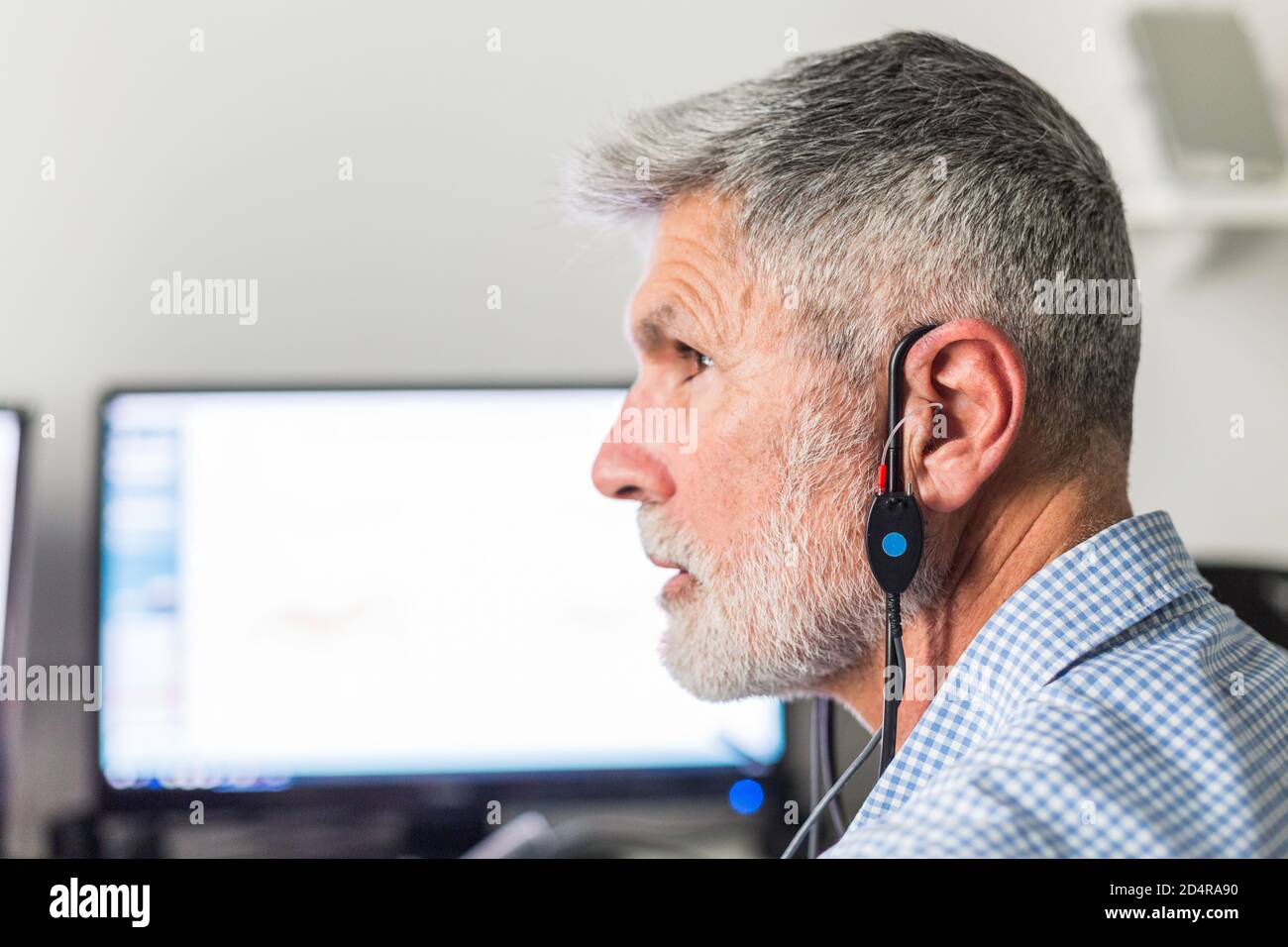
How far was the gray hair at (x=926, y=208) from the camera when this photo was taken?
70 centimetres

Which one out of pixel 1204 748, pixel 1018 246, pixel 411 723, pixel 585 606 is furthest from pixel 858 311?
pixel 411 723

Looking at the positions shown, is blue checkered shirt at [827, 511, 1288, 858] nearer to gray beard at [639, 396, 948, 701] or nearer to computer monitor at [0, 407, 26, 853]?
gray beard at [639, 396, 948, 701]

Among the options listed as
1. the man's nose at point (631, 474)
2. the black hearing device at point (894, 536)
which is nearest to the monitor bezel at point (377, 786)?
the man's nose at point (631, 474)

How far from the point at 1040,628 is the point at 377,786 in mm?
740

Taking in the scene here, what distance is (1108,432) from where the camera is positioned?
72cm

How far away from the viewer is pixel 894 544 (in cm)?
67

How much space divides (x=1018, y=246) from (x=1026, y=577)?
214mm

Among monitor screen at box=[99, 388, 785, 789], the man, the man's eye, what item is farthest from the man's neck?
monitor screen at box=[99, 388, 785, 789]

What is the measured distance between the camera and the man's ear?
0.67 m

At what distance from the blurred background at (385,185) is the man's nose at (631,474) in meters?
0.31
